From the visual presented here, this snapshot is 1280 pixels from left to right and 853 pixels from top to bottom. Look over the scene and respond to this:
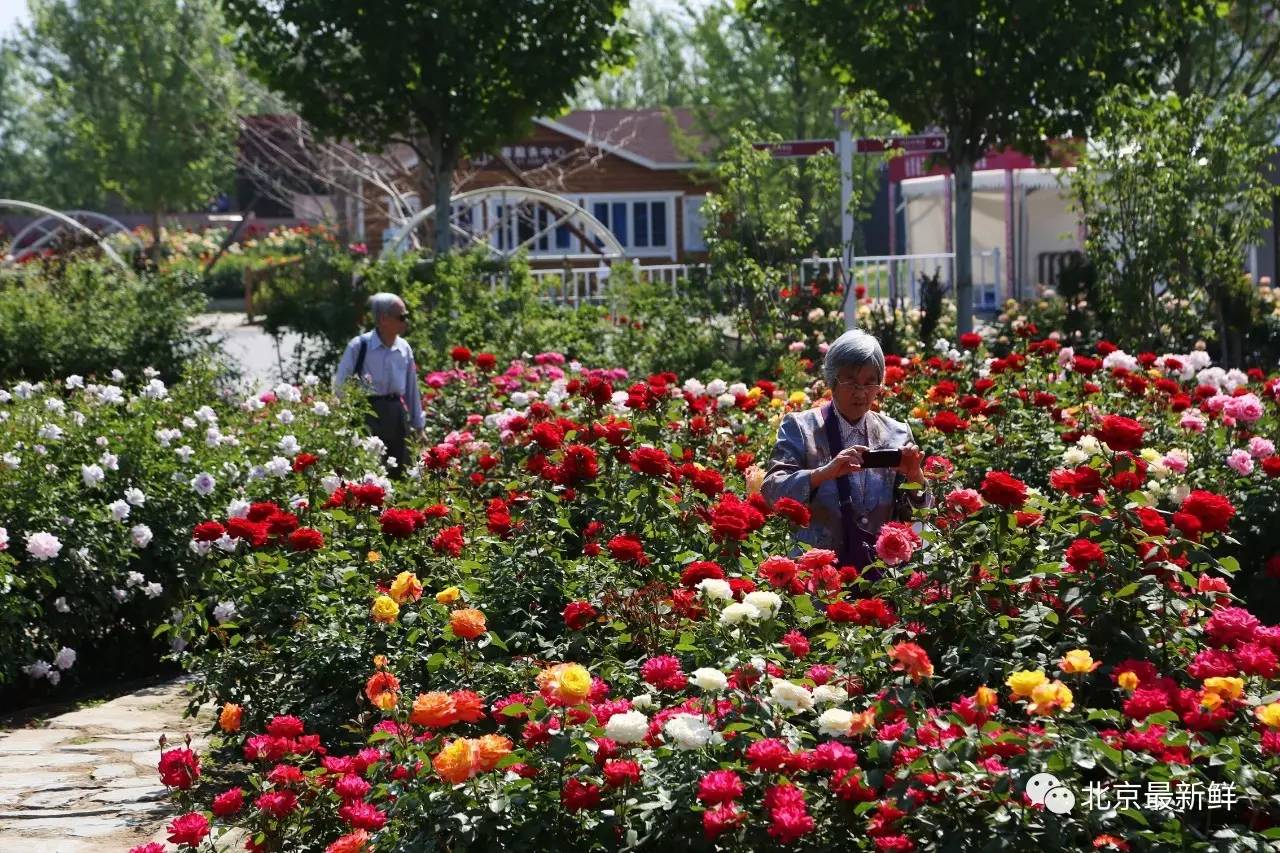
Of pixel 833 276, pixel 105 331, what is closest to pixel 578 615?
pixel 105 331

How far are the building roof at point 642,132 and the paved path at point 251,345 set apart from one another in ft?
30.7

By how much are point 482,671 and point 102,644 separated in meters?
3.61

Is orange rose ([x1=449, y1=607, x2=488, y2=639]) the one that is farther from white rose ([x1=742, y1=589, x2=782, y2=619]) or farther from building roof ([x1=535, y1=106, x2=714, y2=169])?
building roof ([x1=535, y1=106, x2=714, y2=169])

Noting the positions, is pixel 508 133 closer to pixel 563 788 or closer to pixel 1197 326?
pixel 1197 326

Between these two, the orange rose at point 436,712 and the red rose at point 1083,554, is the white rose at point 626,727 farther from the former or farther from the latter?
the red rose at point 1083,554

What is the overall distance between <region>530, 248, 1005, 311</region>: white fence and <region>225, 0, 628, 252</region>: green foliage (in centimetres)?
165

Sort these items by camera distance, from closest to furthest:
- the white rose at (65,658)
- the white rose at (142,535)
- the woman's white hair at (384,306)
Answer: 1. the white rose at (65,658)
2. the white rose at (142,535)
3. the woman's white hair at (384,306)

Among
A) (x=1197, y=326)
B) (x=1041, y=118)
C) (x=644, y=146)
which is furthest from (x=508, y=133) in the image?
(x=644, y=146)

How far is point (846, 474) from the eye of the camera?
4.75 metres

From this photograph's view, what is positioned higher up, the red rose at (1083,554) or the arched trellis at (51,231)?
the arched trellis at (51,231)

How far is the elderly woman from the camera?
15.7 ft

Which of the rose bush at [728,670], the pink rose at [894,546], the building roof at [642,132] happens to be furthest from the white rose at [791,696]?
the building roof at [642,132]

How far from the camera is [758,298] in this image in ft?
42.1

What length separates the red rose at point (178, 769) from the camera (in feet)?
11.1
